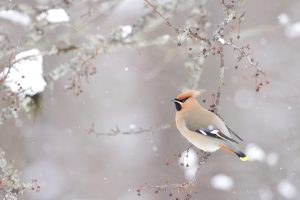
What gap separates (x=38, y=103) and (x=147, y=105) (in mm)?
11542

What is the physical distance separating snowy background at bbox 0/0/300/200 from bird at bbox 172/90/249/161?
295 inches

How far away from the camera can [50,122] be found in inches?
712

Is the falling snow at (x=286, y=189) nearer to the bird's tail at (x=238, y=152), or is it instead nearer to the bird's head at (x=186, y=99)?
the bird's head at (x=186, y=99)

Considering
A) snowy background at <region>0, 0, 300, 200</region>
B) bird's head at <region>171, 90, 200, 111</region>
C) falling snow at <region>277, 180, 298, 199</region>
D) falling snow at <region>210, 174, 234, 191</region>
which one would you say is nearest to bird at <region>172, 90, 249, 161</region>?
bird's head at <region>171, 90, 200, 111</region>

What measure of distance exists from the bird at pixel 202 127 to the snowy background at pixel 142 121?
24.5 feet

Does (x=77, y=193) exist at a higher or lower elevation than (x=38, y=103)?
lower

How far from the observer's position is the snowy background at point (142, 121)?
14.6 metres

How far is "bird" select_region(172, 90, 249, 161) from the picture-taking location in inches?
215

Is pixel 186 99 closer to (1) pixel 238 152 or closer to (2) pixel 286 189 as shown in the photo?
(1) pixel 238 152

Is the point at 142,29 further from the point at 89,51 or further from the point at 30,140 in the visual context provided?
the point at 30,140

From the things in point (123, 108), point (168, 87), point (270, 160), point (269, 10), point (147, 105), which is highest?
point (269, 10)

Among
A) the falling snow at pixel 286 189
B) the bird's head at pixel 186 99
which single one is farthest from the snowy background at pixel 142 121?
the bird's head at pixel 186 99

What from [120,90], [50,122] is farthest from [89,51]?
[120,90]

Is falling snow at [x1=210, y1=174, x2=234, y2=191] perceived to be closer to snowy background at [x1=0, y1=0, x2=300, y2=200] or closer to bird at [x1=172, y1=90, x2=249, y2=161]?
snowy background at [x1=0, y1=0, x2=300, y2=200]
